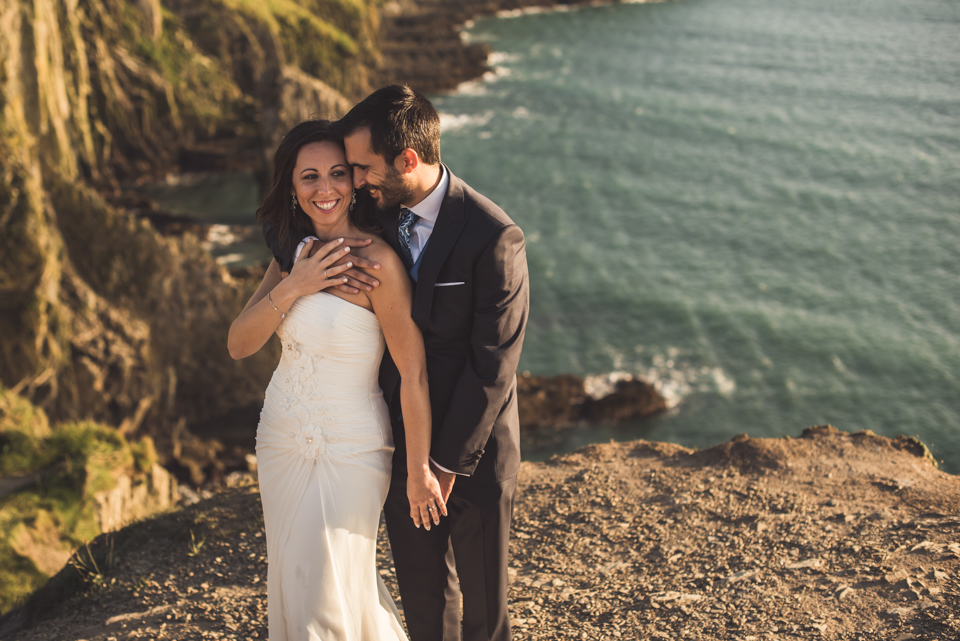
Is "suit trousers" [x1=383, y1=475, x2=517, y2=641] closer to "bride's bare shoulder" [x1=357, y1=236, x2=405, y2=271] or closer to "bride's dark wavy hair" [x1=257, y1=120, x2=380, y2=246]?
"bride's bare shoulder" [x1=357, y1=236, x2=405, y2=271]

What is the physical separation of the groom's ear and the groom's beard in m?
0.03

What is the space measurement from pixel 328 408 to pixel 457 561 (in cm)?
115

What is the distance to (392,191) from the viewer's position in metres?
4.02

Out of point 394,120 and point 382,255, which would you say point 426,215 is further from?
point 394,120

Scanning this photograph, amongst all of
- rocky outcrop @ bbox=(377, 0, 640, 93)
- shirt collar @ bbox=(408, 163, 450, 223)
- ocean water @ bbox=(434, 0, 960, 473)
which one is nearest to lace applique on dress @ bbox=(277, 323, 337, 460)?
shirt collar @ bbox=(408, 163, 450, 223)

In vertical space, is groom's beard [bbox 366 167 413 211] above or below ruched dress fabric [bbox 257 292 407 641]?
above

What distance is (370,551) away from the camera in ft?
14.5

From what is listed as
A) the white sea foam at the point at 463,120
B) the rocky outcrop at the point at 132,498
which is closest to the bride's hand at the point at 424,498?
the rocky outcrop at the point at 132,498

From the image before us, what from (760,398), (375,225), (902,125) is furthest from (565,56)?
(375,225)

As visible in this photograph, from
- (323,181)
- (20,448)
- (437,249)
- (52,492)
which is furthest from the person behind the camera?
(20,448)

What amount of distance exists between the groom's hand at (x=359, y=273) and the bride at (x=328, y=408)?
3 cm

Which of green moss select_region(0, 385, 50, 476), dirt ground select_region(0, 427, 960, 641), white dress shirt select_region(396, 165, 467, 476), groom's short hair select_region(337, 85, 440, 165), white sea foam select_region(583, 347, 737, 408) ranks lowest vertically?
white sea foam select_region(583, 347, 737, 408)

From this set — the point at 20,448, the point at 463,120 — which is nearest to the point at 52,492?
the point at 20,448

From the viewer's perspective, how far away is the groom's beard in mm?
3967
